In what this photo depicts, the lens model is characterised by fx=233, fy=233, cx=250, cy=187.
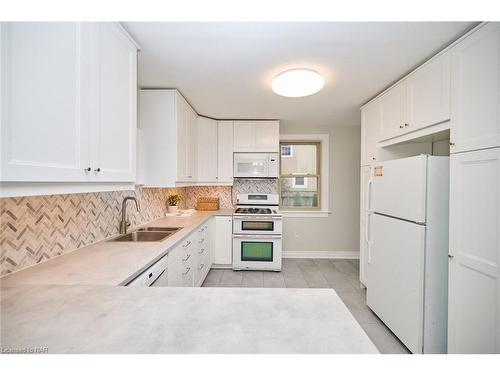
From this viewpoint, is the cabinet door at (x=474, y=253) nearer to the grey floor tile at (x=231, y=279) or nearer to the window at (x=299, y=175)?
the grey floor tile at (x=231, y=279)

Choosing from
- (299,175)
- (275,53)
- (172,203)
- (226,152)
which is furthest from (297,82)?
→ (299,175)

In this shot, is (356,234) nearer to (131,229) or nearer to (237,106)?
(237,106)

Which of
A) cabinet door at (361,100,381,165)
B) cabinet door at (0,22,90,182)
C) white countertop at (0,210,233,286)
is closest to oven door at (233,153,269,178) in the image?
cabinet door at (361,100,381,165)

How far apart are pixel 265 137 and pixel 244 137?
35 centimetres

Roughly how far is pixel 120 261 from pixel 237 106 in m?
2.45

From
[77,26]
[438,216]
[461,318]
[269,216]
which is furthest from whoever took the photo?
[269,216]

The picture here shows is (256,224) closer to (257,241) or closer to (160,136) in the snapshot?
(257,241)

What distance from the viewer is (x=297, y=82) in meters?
2.08

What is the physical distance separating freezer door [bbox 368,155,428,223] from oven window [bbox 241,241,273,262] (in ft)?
5.41

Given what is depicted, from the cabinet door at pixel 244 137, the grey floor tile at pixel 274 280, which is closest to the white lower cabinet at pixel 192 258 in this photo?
the grey floor tile at pixel 274 280

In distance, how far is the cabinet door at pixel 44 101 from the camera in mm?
766

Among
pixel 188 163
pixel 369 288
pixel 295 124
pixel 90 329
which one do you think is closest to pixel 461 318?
pixel 369 288

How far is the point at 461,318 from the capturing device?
1562 mm

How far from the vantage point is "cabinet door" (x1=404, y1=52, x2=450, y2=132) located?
5.75 feet
